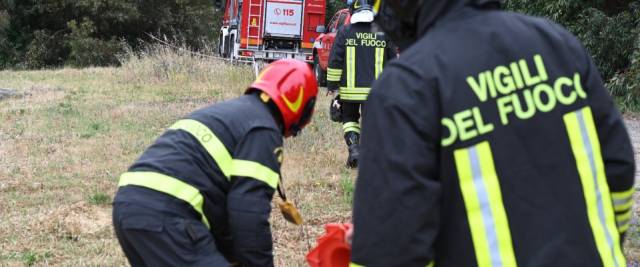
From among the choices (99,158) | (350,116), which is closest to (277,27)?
(99,158)

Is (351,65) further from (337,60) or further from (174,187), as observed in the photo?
(174,187)

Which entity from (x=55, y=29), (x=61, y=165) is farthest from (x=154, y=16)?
(x=61, y=165)

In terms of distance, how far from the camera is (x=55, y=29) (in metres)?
32.1

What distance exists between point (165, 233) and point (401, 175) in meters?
1.53

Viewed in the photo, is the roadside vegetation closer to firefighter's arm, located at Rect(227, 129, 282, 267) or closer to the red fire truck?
firefighter's arm, located at Rect(227, 129, 282, 267)

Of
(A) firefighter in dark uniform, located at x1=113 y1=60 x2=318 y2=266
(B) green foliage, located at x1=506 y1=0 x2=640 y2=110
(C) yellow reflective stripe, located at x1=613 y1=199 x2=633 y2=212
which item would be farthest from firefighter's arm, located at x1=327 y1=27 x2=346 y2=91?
(B) green foliage, located at x1=506 y1=0 x2=640 y2=110

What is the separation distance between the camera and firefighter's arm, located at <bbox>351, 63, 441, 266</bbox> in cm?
175

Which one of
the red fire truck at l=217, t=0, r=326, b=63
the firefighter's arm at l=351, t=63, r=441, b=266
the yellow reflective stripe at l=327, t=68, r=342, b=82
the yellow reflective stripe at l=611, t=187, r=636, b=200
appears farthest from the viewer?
the red fire truck at l=217, t=0, r=326, b=63

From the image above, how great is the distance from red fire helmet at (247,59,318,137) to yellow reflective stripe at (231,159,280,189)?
0.37m

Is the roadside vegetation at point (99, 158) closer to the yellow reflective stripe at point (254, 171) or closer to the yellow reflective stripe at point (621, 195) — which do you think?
the yellow reflective stripe at point (254, 171)

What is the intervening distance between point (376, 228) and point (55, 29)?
3236cm

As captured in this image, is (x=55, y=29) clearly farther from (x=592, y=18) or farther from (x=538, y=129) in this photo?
(x=538, y=129)

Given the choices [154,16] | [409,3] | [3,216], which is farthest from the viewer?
[154,16]

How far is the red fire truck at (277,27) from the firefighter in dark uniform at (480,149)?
60.2 ft
